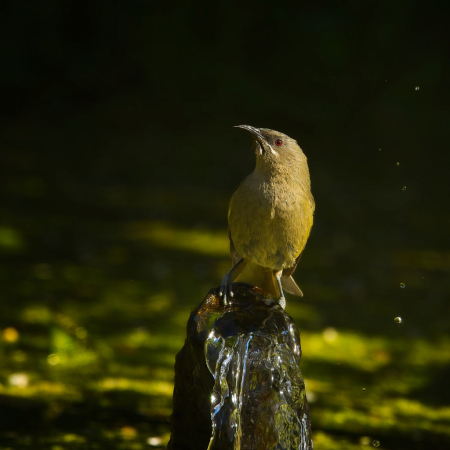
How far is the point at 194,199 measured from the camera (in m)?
10.2

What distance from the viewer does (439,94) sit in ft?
43.2

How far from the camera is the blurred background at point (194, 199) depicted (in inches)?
203

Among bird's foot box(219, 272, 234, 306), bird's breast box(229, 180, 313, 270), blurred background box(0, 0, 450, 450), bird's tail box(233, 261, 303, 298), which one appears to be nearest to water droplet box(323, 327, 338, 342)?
blurred background box(0, 0, 450, 450)

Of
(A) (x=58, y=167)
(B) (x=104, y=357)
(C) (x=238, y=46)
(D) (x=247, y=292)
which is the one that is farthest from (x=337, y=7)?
(D) (x=247, y=292)

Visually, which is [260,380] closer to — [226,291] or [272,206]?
[226,291]

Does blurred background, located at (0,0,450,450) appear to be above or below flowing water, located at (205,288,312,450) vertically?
above

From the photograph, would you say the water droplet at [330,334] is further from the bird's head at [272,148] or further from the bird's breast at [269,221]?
the bird's head at [272,148]

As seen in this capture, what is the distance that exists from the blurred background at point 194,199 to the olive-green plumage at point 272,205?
5.04 ft

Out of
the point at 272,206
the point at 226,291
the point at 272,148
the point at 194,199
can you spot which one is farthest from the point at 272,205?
the point at 194,199

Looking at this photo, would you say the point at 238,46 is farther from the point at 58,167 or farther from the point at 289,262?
the point at 289,262

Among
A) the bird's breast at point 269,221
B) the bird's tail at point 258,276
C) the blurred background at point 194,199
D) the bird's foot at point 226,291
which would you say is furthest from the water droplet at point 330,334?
the bird's foot at point 226,291

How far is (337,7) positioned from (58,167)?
21.7ft

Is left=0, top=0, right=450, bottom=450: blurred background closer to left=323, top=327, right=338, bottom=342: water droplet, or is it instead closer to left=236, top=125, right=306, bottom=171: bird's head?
left=323, top=327, right=338, bottom=342: water droplet

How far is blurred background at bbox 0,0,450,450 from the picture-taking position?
514 cm
